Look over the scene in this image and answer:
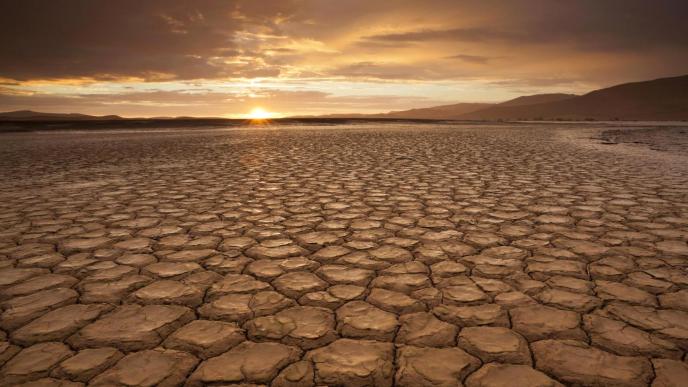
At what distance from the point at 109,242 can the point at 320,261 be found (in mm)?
1587

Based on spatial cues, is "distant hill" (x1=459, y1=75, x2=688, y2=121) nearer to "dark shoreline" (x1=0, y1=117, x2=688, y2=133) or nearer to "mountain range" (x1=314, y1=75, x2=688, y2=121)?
"mountain range" (x1=314, y1=75, x2=688, y2=121)

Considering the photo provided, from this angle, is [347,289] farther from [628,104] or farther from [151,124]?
[628,104]

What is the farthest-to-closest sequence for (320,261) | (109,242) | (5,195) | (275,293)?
(5,195) < (109,242) < (320,261) < (275,293)

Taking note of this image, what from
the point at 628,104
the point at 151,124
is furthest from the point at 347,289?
the point at 628,104

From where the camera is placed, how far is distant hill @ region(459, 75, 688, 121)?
73.6m

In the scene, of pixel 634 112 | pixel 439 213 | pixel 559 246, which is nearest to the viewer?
pixel 559 246

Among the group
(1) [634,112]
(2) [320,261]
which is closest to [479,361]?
(2) [320,261]

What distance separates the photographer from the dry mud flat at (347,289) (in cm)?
149

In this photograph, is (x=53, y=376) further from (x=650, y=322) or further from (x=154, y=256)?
(x=650, y=322)

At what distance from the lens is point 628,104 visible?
84438 millimetres

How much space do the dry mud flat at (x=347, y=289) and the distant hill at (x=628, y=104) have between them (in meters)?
77.7

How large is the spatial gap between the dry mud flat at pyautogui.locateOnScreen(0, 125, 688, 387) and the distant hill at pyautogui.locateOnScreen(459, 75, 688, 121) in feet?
255

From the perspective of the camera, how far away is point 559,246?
2.77m

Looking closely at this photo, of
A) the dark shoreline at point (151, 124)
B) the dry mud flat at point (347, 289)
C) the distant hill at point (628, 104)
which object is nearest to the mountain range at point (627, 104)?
the distant hill at point (628, 104)
